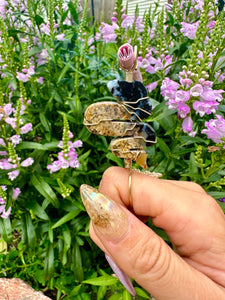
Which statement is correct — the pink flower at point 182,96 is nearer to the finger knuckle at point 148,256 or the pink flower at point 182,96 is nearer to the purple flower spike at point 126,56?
the purple flower spike at point 126,56

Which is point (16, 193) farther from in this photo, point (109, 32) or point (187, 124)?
point (109, 32)

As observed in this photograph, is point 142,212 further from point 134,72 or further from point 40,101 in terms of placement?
point 40,101

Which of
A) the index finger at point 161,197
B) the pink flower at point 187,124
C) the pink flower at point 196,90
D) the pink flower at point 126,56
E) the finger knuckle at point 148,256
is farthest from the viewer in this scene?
the pink flower at point 187,124

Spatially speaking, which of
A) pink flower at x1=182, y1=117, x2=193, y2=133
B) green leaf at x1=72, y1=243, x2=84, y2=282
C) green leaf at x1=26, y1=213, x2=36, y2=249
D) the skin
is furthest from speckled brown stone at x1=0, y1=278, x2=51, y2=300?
pink flower at x1=182, y1=117, x2=193, y2=133

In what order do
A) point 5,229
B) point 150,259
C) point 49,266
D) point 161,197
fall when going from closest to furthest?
point 150,259 < point 161,197 < point 5,229 < point 49,266

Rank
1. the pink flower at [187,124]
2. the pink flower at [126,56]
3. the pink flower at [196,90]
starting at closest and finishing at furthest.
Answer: the pink flower at [126,56], the pink flower at [196,90], the pink flower at [187,124]

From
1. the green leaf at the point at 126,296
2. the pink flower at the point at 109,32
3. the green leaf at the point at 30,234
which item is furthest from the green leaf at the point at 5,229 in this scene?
the pink flower at the point at 109,32

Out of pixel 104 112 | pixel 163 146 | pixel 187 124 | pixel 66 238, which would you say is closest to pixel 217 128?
pixel 187 124
